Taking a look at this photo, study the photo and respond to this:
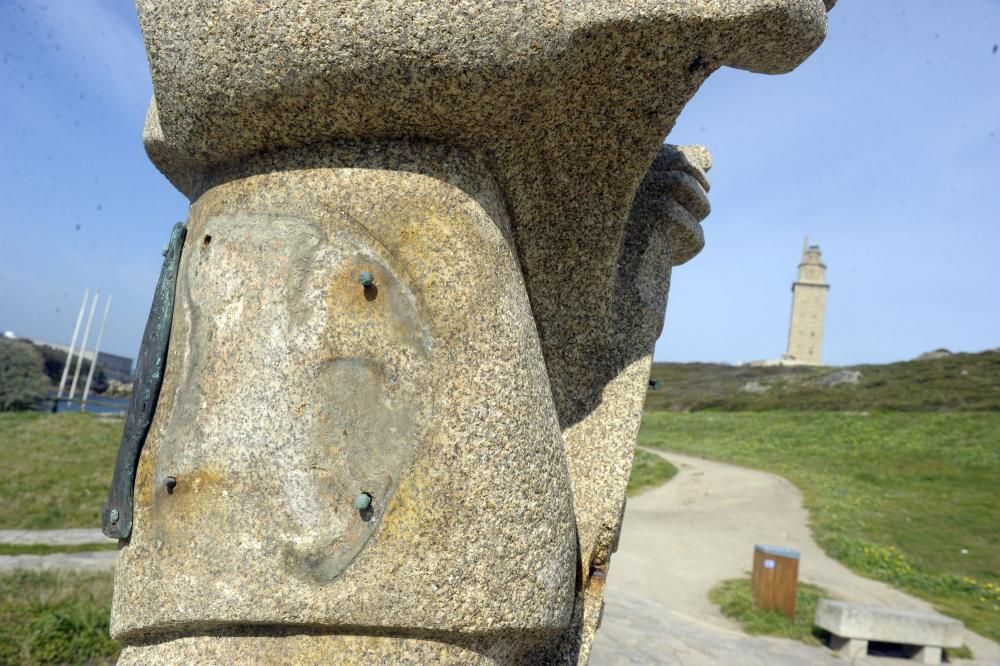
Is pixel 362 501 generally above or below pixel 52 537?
above

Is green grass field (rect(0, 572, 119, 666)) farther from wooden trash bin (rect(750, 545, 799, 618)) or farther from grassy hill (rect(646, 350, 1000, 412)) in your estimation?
grassy hill (rect(646, 350, 1000, 412))

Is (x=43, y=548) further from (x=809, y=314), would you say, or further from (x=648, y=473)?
(x=809, y=314)

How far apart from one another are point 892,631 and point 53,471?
986 centimetres

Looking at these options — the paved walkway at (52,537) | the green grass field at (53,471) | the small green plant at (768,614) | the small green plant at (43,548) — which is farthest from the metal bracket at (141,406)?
the small green plant at (768,614)

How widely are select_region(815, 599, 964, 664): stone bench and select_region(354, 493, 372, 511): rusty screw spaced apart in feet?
21.7

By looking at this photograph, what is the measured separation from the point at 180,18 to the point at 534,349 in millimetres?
977

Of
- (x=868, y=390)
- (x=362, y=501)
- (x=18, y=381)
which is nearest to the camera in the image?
(x=362, y=501)

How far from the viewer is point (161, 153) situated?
2043 millimetres

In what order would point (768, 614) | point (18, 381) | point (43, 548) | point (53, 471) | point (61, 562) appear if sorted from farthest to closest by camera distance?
1. point (18, 381)
2. point (53, 471)
3. point (768, 614)
4. point (43, 548)
5. point (61, 562)

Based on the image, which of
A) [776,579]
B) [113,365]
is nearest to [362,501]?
[776,579]

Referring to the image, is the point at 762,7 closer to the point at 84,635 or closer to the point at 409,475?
the point at 409,475

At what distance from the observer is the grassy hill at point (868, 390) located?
2792 cm

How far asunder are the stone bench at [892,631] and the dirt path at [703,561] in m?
0.22

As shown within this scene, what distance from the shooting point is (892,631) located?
7.03 metres
